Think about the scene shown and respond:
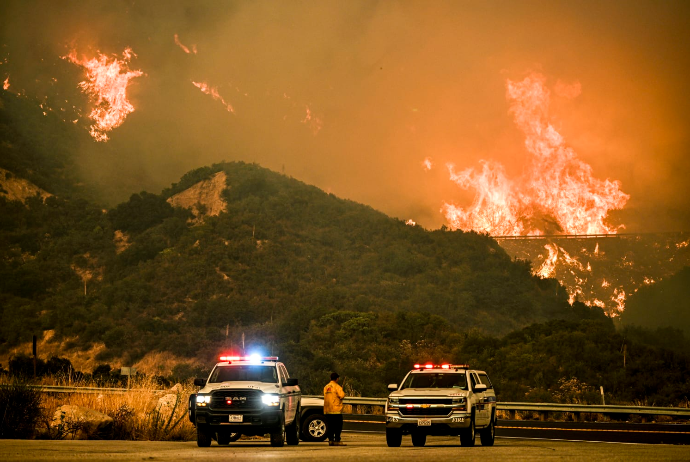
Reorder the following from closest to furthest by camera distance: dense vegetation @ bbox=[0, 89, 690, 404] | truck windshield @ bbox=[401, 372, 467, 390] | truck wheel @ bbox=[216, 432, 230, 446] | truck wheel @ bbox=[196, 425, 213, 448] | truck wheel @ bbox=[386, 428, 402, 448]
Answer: truck wheel @ bbox=[196, 425, 213, 448] → truck wheel @ bbox=[386, 428, 402, 448] → truck windshield @ bbox=[401, 372, 467, 390] → truck wheel @ bbox=[216, 432, 230, 446] → dense vegetation @ bbox=[0, 89, 690, 404]

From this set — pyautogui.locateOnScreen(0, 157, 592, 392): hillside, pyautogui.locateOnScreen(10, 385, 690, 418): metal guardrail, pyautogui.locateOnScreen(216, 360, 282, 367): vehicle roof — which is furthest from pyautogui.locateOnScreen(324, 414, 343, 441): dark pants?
pyautogui.locateOnScreen(0, 157, 592, 392): hillside

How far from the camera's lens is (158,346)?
91000mm

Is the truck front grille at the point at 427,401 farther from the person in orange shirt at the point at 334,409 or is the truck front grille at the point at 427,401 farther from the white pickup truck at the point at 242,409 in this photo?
the white pickup truck at the point at 242,409

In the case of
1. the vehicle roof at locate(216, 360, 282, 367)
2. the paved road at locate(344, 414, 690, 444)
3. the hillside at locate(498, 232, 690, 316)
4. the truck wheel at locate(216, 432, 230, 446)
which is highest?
the hillside at locate(498, 232, 690, 316)

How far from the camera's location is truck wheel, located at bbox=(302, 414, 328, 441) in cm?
2330

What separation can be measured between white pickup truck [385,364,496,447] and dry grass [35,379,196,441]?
5.32 meters

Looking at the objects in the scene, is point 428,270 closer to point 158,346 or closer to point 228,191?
point 228,191

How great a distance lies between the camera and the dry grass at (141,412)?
883 inches

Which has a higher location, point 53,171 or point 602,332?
point 53,171

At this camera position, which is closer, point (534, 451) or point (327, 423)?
point (534, 451)

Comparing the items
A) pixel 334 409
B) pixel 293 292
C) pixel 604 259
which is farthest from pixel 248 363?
pixel 604 259

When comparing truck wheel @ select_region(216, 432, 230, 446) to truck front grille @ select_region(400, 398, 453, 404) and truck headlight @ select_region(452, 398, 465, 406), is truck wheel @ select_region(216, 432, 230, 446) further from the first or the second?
truck headlight @ select_region(452, 398, 465, 406)

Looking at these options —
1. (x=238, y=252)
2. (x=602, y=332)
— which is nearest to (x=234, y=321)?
(x=238, y=252)

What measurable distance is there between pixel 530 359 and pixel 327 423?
4442 centimetres
